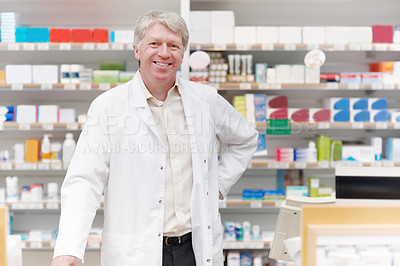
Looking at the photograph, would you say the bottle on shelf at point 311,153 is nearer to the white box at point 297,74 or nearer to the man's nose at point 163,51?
the white box at point 297,74

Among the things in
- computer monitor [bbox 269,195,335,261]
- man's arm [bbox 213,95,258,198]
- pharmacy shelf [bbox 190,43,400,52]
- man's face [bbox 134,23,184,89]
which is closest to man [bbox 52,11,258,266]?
man's face [bbox 134,23,184,89]

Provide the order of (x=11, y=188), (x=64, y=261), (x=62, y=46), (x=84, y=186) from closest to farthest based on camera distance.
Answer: (x=64, y=261) < (x=84, y=186) < (x=62, y=46) < (x=11, y=188)

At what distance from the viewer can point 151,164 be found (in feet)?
6.50

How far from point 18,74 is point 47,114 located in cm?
44

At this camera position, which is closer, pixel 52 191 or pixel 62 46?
pixel 62 46

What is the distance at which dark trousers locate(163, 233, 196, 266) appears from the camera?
6.55 ft

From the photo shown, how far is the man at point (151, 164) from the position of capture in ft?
6.40

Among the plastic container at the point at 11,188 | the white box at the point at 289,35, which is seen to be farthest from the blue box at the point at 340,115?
the plastic container at the point at 11,188

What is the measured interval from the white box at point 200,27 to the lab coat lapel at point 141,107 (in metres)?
2.08

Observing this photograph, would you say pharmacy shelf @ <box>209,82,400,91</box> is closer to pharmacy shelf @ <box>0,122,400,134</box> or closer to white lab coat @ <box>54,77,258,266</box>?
pharmacy shelf @ <box>0,122,400,134</box>

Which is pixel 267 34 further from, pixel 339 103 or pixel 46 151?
pixel 46 151

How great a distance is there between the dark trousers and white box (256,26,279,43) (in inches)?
99.3

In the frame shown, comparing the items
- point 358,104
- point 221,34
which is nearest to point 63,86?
point 221,34

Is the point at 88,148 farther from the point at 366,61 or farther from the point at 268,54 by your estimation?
the point at 366,61
